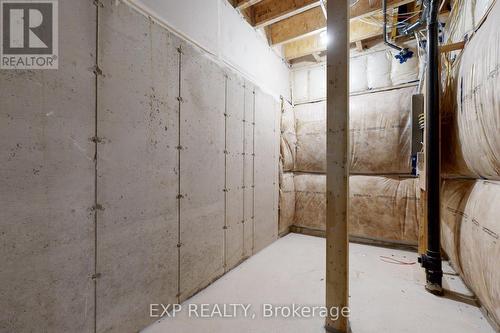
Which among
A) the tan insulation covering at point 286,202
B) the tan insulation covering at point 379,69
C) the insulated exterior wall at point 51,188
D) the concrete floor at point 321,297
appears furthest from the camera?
the tan insulation covering at point 286,202

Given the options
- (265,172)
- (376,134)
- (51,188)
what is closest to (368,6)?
(376,134)

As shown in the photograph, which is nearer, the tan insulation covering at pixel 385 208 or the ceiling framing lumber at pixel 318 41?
the tan insulation covering at pixel 385 208

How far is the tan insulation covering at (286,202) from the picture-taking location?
3578mm

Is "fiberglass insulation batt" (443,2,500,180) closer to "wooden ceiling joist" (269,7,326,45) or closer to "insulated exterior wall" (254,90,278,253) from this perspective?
"wooden ceiling joist" (269,7,326,45)

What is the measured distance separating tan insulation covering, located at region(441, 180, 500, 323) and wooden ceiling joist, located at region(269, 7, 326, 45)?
2.50 m

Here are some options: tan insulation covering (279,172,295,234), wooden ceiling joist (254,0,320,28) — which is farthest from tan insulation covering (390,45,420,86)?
tan insulation covering (279,172,295,234)

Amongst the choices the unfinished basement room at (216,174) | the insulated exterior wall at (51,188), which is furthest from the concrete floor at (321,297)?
the insulated exterior wall at (51,188)

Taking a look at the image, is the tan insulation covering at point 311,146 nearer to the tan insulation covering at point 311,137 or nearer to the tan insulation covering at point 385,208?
the tan insulation covering at point 311,137

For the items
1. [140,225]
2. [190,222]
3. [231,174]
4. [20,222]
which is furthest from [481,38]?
[20,222]

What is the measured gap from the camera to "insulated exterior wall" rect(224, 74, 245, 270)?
7.97 feet

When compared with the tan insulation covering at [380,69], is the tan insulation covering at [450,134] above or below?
below

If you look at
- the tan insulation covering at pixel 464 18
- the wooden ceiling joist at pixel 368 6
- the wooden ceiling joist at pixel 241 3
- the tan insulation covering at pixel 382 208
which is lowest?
the tan insulation covering at pixel 382 208

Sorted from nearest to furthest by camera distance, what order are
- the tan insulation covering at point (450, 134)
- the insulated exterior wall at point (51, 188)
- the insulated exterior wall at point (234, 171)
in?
the insulated exterior wall at point (51, 188) < the tan insulation covering at point (450, 134) < the insulated exterior wall at point (234, 171)

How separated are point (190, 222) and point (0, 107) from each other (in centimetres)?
135
